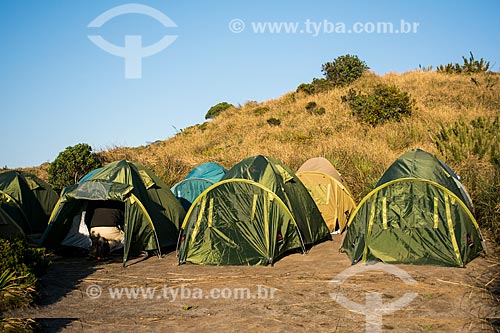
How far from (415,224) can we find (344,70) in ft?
103

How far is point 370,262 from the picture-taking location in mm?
9828

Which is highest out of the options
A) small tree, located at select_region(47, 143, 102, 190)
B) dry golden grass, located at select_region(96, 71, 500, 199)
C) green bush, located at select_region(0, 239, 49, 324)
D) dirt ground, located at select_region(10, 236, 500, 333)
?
dry golden grass, located at select_region(96, 71, 500, 199)

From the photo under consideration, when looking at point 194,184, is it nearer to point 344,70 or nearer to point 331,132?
point 331,132

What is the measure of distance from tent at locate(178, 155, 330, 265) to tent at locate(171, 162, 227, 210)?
4193 millimetres

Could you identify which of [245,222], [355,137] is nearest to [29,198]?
[245,222]

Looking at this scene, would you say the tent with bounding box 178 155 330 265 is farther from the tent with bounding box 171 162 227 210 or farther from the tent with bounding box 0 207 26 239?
the tent with bounding box 171 162 227 210

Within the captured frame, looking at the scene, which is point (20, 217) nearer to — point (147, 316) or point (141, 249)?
point (141, 249)

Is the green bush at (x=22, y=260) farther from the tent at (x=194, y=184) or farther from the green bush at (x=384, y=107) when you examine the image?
the green bush at (x=384, y=107)

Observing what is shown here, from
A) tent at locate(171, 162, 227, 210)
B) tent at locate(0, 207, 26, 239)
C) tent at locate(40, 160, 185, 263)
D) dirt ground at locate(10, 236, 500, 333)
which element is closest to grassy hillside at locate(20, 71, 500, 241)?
tent at locate(171, 162, 227, 210)

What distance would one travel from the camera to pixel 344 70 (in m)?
39.7

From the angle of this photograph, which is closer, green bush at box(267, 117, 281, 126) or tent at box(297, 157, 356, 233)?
tent at box(297, 157, 356, 233)

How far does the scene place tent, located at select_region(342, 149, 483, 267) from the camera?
31.5 ft

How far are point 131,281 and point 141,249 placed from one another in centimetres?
202

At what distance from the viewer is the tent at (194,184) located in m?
15.8
